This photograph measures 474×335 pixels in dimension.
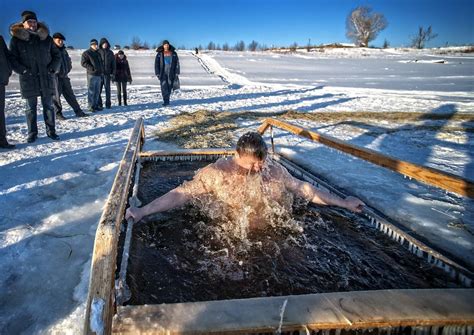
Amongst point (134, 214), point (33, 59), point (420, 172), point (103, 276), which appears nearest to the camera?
point (103, 276)

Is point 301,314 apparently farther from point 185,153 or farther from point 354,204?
point 185,153

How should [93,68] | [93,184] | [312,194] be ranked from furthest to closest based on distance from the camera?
[93,68]
[93,184]
[312,194]

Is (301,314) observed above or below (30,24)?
below

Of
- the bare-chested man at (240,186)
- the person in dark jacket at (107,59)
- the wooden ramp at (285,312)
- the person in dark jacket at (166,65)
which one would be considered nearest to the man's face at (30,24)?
the person in dark jacket at (107,59)

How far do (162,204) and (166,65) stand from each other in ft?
24.4

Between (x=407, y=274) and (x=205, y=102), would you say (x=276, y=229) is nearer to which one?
(x=407, y=274)

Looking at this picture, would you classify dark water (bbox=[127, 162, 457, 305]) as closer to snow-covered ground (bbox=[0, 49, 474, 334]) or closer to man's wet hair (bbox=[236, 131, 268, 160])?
snow-covered ground (bbox=[0, 49, 474, 334])

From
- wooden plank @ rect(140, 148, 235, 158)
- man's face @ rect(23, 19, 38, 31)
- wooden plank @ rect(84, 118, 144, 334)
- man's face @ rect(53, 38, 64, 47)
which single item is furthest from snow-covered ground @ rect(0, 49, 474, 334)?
man's face @ rect(23, 19, 38, 31)

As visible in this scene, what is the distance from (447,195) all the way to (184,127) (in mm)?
5016

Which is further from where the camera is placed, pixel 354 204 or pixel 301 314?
pixel 354 204

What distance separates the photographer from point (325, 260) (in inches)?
93.4

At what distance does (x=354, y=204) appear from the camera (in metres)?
2.90

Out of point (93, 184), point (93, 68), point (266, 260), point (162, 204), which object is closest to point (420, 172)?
point (266, 260)

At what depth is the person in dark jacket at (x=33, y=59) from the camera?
187 inches
